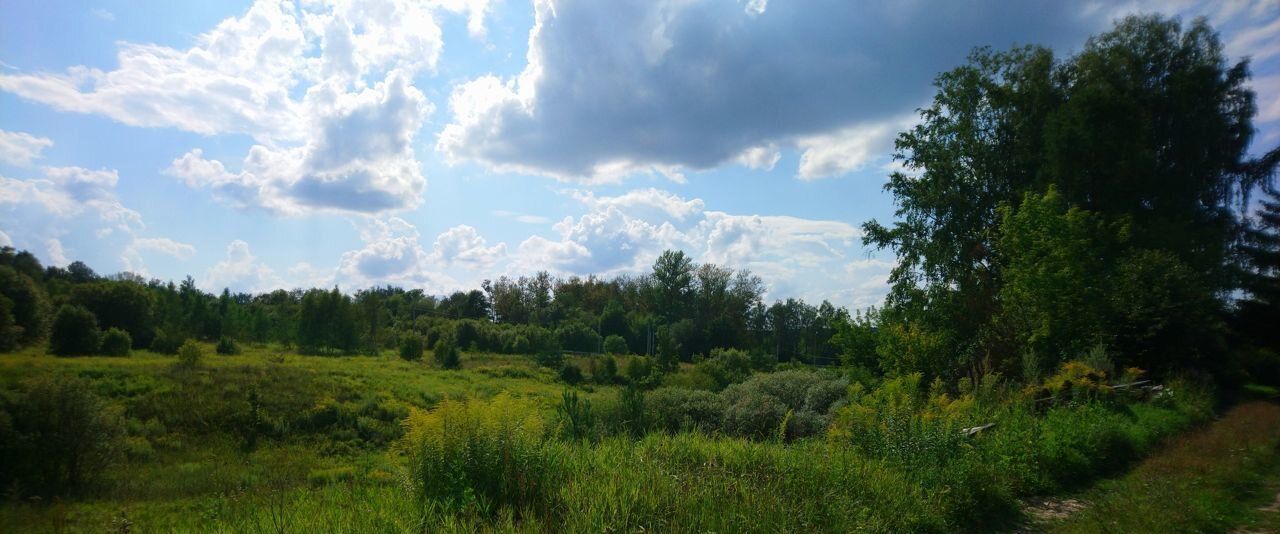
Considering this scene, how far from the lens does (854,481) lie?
585 centimetres

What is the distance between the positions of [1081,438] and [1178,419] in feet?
16.2

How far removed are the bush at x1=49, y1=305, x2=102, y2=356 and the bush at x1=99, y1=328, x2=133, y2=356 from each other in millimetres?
1273

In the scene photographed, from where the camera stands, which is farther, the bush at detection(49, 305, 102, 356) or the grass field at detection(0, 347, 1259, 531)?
the bush at detection(49, 305, 102, 356)

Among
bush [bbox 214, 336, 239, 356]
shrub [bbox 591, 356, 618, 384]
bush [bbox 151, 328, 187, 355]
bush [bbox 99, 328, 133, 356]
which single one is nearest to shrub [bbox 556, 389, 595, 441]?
bush [bbox 99, 328, 133, 356]

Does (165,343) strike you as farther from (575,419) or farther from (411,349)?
(575,419)

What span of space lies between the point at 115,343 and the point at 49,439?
1623 centimetres

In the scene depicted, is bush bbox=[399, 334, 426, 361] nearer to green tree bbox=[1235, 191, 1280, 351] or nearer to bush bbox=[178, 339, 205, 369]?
bush bbox=[178, 339, 205, 369]

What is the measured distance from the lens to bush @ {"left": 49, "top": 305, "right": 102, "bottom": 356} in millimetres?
22656

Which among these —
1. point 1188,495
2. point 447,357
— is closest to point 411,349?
point 447,357

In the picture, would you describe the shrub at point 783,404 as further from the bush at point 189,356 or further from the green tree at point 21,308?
the bush at point 189,356

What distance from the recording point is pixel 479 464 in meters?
5.16

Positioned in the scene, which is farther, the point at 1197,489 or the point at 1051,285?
the point at 1051,285

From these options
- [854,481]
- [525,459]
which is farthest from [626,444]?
[854,481]

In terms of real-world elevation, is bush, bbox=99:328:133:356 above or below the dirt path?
above
